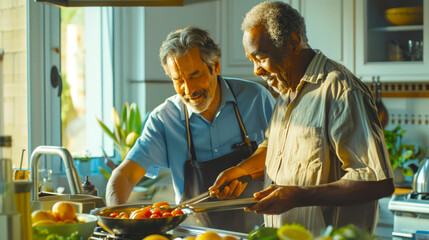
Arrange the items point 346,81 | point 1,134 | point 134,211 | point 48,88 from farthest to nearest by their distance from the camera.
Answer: point 48,88, point 346,81, point 134,211, point 1,134

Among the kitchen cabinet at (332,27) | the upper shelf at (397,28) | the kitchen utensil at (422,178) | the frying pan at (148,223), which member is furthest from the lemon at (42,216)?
the upper shelf at (397,28)

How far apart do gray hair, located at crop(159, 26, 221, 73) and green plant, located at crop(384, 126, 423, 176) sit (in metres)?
1.74

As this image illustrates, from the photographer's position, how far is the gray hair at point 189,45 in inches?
79.7

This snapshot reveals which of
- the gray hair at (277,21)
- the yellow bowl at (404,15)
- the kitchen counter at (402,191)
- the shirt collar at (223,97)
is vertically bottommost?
the kitchen counter at (402,191)

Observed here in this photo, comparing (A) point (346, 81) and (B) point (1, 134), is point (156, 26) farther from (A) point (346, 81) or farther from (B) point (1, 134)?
(B) point (1, 134)

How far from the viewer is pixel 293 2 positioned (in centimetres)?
348

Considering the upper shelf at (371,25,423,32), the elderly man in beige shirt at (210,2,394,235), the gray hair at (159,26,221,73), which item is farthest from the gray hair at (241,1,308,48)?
the upper shelf at (371,25,423,32)

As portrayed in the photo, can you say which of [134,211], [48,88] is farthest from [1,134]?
[48,88]

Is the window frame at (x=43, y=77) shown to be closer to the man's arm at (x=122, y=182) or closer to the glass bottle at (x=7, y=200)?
the man's arm at (x=122, y=182)

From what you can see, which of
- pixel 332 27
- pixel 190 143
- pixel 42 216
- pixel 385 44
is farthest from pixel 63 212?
pixel 385 44

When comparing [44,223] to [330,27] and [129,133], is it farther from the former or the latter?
[330,27]

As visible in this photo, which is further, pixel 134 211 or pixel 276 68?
pixel 276 68

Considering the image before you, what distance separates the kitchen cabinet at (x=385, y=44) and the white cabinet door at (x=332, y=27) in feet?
0.17

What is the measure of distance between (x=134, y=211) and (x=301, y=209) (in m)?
0.55
